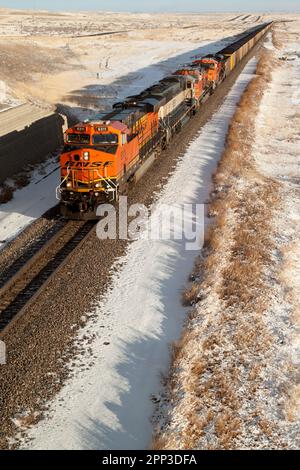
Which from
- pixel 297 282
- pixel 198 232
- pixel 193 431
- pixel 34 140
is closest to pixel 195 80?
pixel 34 140

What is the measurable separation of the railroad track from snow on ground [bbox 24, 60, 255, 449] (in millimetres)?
2091

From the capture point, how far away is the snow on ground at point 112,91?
1902 cm

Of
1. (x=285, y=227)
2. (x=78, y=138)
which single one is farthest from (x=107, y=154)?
(x=285, y=227)

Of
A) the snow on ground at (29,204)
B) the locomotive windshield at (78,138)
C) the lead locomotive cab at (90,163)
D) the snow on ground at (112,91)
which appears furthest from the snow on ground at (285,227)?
the snow on ground at (112,91)

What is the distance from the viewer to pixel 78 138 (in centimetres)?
1736

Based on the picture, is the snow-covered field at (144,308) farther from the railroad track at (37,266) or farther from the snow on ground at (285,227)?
the railroad track at (37,266)

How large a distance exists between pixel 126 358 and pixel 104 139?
9164 millimetres

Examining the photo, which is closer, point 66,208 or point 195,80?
point 66,208

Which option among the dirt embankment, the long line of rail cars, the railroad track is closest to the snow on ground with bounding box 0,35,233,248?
the railroad track

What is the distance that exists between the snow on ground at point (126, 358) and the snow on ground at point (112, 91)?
18.4ft

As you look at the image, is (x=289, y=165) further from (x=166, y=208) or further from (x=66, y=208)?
(x=66, y=208)

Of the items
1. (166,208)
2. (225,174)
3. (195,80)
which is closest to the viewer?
(166,208)

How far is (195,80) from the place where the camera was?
32.8 meters
